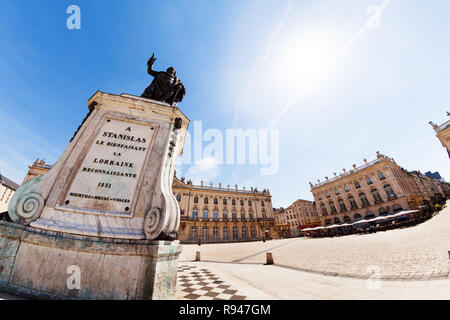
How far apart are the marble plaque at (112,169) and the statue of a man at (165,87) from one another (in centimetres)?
120

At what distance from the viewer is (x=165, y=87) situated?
13.4 feet

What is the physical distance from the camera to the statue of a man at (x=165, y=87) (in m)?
4.01

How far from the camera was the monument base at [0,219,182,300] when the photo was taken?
1.79 metres

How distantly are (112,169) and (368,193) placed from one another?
39.8 metres

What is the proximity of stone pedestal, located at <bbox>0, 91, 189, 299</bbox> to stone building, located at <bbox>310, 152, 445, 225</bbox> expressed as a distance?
37.5 meters

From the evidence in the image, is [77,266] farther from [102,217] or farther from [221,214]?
[221,214]

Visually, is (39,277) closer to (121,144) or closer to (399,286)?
(121,144)

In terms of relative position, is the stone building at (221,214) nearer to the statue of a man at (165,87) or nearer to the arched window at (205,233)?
the arched window at (205,233)

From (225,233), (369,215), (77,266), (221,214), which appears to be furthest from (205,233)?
(77,266)

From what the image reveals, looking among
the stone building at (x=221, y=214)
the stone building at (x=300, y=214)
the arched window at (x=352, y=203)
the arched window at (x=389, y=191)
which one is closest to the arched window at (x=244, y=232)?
the stone building at (x=221, y=214)

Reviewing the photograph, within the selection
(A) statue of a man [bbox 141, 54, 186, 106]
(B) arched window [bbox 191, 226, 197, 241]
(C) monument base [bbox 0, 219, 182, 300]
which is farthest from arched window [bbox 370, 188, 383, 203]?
(C) monument base [bbox 0, 219, 182, 300]

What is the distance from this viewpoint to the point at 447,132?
18.9 meters

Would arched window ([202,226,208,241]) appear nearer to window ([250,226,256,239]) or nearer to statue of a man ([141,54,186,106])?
window ([250,226,256,239])
